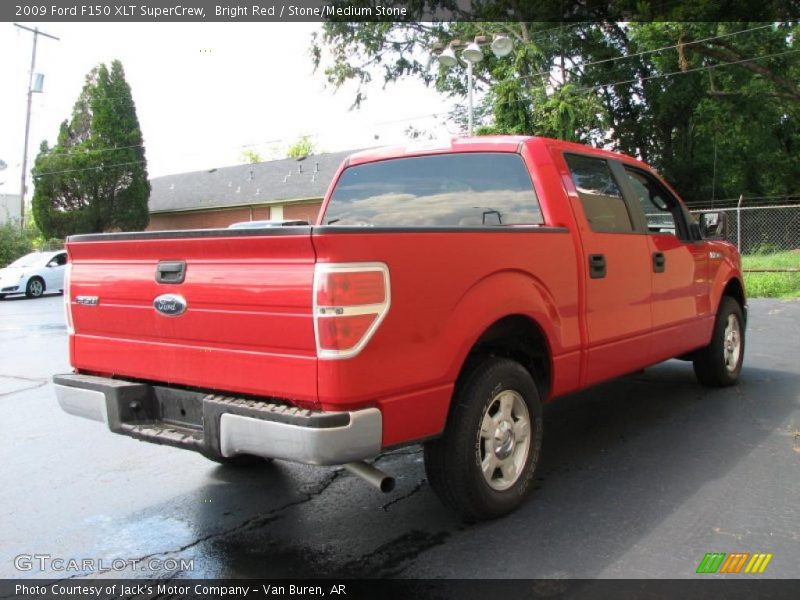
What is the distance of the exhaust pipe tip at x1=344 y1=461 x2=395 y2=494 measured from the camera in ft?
9.70

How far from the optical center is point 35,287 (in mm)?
21500

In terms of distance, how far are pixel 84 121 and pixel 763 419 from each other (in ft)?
122

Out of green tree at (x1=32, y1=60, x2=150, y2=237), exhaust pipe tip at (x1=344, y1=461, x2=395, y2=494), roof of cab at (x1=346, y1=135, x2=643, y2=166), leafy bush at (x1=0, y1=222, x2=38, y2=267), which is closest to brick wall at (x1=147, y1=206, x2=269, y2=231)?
green tree at (x1=32, y1=60, x2=150, y2=237)

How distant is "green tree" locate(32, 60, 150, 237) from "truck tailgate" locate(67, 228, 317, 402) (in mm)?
32570

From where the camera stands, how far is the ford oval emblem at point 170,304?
320 centimetres

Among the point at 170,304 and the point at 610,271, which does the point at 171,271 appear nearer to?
the point at 170,304

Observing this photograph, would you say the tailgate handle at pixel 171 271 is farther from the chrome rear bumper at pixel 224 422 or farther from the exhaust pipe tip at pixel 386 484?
the exhaust pipe tip at pixel 386 484

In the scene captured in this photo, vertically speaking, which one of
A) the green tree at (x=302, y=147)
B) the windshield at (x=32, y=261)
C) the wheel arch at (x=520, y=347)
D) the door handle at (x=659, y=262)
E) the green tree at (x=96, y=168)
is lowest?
the wheel arch at (x=520, y=347)

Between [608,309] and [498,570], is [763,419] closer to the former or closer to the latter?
[608,309]

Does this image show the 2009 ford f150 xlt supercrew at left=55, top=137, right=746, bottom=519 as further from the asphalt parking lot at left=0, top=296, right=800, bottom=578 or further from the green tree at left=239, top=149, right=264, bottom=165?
the green tree at left=239, top=149, right=264, bottom=165

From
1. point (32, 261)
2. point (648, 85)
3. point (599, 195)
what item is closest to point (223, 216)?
point (32, 261)

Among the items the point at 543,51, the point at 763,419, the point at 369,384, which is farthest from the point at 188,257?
the point at 543,51

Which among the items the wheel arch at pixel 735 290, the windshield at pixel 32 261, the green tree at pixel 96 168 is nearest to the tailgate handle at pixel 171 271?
the wheel arch at pixel 735 290

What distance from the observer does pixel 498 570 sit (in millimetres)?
3025
